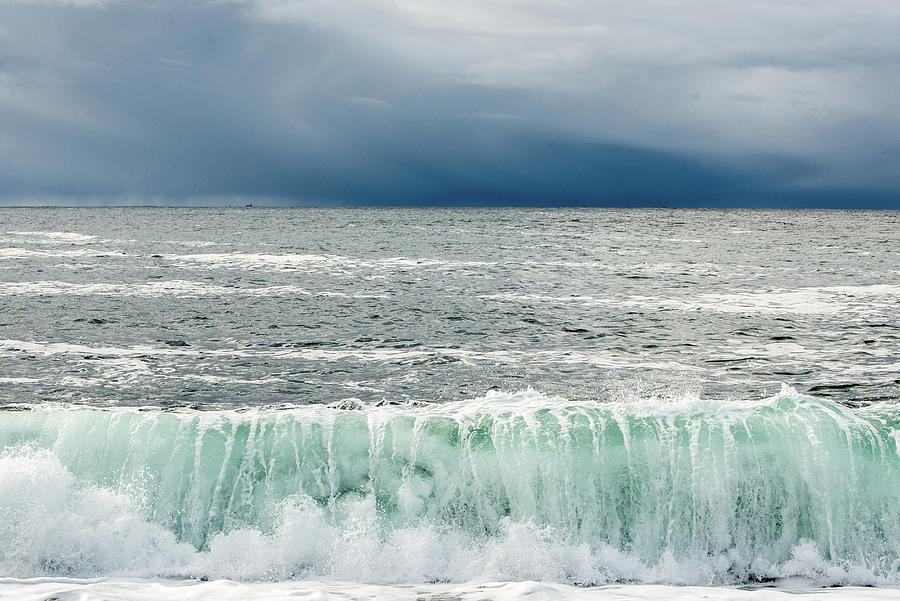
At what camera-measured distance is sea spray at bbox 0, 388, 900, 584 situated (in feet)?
26.4

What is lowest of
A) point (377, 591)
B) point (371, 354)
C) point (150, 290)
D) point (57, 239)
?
point (377, 591)

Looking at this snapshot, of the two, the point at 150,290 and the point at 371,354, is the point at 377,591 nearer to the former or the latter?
the point at 371,354

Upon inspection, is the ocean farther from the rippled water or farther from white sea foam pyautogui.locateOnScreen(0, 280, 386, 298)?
white sea foam pyautogui.locateOnScreen(0, 280, 386, 298)

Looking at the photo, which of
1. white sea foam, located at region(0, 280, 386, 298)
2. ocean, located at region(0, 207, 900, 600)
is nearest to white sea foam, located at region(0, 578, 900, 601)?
ocean, located at region(0, 207, 900, 600)

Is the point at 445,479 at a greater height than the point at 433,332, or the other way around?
the point at 433,332

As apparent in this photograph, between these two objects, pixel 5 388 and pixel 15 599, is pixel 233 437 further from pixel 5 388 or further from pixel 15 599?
pixel 5 388

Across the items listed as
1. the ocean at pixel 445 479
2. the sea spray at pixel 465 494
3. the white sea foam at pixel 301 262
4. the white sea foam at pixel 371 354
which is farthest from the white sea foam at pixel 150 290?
the sea spray at pixel 465 494

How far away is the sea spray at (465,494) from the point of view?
8055 mm

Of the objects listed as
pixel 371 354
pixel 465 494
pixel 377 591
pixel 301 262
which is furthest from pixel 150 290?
pixel 377 591

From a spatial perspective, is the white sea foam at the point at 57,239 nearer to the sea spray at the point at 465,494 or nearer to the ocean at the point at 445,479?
the ocean at the point at 445,479

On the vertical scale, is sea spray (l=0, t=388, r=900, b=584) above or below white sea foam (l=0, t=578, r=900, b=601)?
above

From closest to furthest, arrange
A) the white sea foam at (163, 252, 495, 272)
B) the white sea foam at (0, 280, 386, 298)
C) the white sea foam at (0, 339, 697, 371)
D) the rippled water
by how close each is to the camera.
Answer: the rippled water < the white sea foam at (0, 339, 697, 371) < the white sea foam at (0, 280, 386, 298) < the white sea foam at (163, 252, 495, 272)

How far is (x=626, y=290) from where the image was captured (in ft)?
98.0

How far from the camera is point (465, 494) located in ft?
29.2
